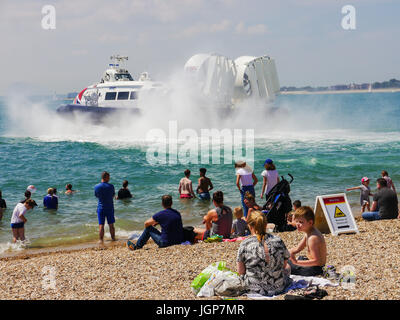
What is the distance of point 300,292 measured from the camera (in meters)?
4.14

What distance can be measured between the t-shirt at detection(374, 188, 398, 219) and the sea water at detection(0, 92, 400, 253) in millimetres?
2646

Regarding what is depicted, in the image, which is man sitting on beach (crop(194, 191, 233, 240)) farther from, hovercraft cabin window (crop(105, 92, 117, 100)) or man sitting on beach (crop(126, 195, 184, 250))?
hovercraft cabin window (crop(105, 92, 117, 100))

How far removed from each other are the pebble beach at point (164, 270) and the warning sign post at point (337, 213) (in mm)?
128

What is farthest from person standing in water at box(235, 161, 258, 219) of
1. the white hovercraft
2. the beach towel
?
the white hovercraft

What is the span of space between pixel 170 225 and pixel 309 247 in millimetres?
2356

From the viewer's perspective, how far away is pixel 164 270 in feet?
17.5

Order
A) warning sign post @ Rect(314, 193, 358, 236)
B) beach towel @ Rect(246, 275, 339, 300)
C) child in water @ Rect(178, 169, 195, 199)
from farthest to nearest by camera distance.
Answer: child in water @ Rect(178, 169, 195, 199) < warning sign post @ Rect(314, 193, 358, 236) < beach towel @ Rect(246, 275, 339, 300)

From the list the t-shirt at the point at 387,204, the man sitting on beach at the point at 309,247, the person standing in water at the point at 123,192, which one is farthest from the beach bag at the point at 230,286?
the person standing in water at the point at 123,192

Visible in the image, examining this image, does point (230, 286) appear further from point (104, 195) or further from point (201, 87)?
point (201, 87)

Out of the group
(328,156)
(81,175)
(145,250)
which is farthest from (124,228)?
(328,156)

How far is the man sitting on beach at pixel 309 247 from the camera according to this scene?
14.5ft

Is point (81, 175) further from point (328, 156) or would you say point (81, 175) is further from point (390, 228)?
point (390, 228)

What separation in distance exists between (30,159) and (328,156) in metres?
12.4

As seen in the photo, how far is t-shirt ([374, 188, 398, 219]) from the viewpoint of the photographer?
743cm
